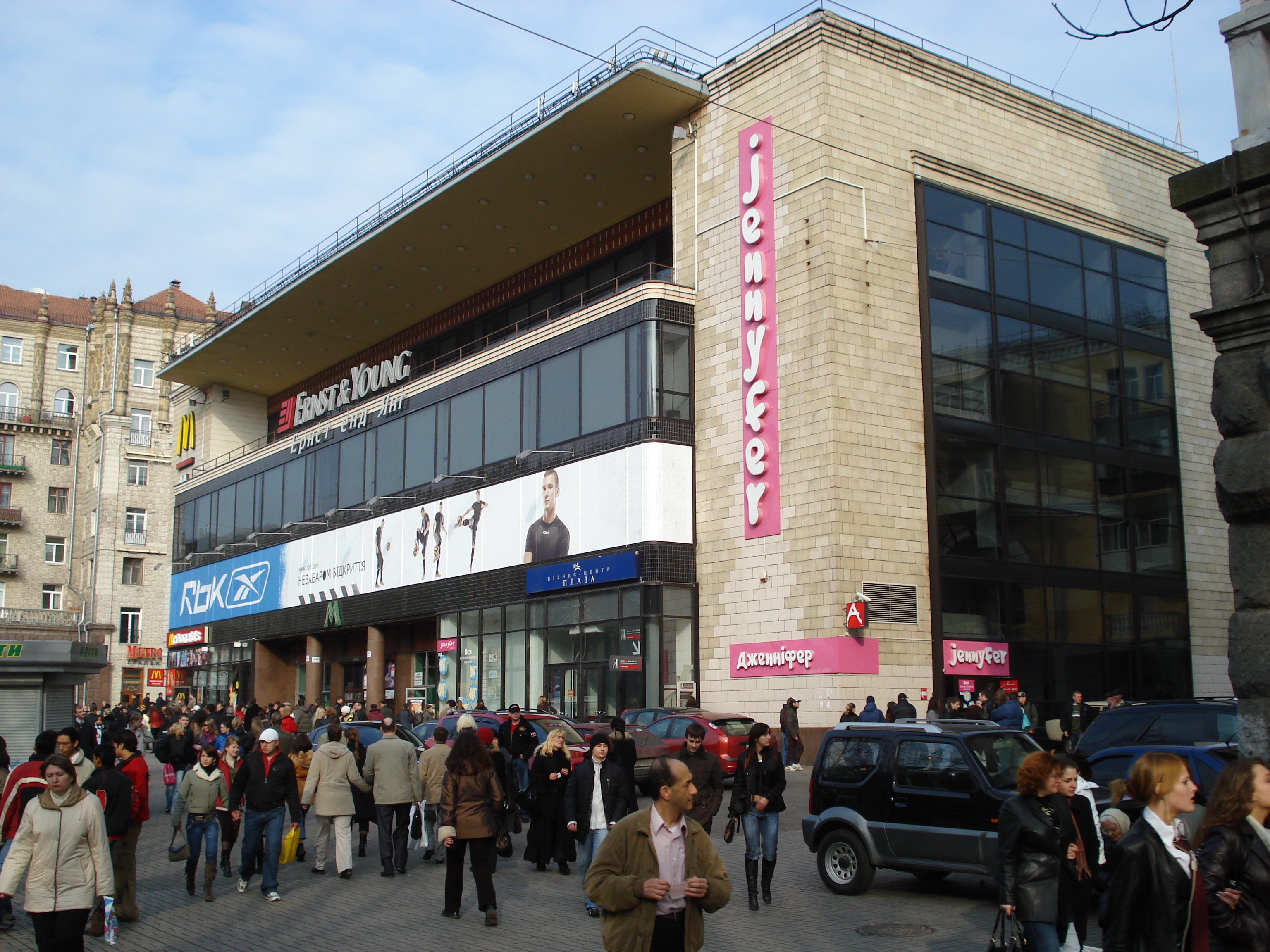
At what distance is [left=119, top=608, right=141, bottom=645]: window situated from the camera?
242 ft

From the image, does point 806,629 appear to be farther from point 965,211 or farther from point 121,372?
point 121,372

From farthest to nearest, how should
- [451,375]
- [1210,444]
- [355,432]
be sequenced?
→ 1. [355,432]
2. [451,375]
3. [1210,444]

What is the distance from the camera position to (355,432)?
45000 millimetres

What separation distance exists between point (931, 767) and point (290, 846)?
8551mm

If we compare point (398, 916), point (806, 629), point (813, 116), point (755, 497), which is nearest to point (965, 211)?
point (813, 116)

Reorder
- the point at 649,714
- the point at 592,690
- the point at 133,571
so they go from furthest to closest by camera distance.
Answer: the point at 133,571 → the point at 592,690 → the point at 649,714

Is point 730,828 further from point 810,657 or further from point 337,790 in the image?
point 810,657

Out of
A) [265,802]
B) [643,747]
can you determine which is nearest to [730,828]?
[265,802]

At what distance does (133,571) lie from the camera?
7550 cm

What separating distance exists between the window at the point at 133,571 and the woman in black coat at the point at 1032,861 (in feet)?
248

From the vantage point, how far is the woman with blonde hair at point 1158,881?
527cm

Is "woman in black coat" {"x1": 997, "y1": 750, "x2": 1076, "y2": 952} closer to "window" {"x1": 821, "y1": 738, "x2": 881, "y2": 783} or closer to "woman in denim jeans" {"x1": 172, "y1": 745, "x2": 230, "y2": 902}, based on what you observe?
"window" {"x1": 821, "y1": 738, "x2": 881, "y2": 783}

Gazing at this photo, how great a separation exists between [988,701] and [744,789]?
1659cm

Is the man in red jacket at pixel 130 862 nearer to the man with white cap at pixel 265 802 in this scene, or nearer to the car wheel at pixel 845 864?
the man with white cap at pixel 265 802
